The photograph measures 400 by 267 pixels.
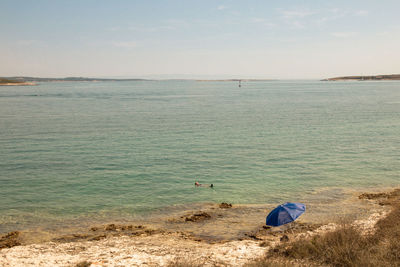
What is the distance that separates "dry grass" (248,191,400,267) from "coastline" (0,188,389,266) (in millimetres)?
1063

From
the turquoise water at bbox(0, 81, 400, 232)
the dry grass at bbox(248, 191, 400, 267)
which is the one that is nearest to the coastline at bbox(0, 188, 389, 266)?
the dry grass at bbox(248, 191, 400, 267)

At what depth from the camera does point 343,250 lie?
487 inches

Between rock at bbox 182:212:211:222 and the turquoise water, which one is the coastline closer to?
rock at bbox 182:212:211:222

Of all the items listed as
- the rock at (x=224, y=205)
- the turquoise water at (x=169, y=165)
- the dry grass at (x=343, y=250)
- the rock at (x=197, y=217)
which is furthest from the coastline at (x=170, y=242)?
the turquoise water at (x=169, y=165)

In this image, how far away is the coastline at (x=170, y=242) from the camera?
13.9 m

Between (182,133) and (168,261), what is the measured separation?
32670 millimetres

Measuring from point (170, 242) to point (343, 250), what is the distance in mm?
7761

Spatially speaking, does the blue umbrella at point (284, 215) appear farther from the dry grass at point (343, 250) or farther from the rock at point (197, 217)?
the rock at point (197, 217)

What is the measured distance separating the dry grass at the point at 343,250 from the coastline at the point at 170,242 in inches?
41.9

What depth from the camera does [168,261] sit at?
13359 millimetres

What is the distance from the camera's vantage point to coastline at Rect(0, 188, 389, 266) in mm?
13914

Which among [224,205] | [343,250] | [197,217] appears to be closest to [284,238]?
[343,250]

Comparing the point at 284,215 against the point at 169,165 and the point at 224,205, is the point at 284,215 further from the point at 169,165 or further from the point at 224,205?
the point at 169,165

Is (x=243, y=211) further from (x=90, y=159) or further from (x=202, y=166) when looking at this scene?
(x=90, y=159)
